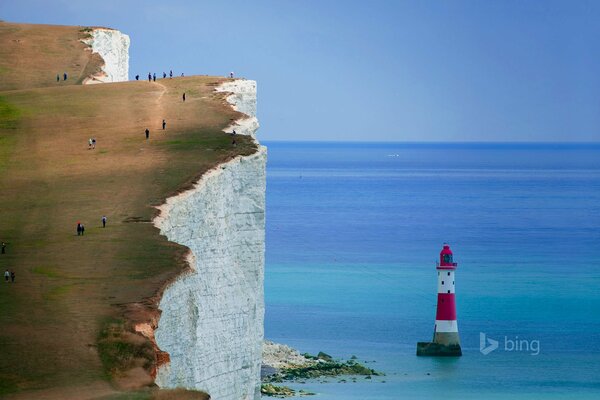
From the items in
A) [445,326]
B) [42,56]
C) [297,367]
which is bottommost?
[297,367]

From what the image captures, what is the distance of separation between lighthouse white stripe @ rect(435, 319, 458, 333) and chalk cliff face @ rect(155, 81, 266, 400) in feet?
49.2

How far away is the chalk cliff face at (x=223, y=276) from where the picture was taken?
155 feet

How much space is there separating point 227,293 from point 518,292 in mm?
47764

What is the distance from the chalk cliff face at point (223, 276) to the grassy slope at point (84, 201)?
1096mm

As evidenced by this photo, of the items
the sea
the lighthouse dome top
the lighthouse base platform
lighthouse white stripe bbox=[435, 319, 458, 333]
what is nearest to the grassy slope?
the lighthouse dome top

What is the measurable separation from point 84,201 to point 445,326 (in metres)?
19.6

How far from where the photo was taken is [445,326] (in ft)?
227

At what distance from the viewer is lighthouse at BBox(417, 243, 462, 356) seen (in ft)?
220

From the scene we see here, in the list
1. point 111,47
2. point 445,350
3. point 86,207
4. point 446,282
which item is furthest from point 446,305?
point 111,47

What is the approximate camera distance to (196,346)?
4703cm

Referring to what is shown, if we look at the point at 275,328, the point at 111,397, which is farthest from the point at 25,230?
the point at 275,328

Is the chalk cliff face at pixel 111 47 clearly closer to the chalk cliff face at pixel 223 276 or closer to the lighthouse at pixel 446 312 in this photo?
the lighthouse at pixel 446 312

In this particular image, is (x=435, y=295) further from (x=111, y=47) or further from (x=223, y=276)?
(x=223, y=276)

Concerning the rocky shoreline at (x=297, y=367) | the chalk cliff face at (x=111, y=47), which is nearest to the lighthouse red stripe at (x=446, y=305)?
the rocky shoreline at (x=297, y=367)
